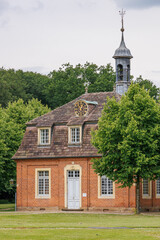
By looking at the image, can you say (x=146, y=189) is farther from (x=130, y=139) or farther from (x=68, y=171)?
(x=130, y=139)

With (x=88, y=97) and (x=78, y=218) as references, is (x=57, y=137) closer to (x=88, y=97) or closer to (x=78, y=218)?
(x=88, y=97)

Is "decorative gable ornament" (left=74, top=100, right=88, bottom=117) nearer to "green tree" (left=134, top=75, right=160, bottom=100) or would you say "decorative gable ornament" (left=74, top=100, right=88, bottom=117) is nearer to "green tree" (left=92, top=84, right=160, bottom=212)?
"green tree" (left=92, top=84, right=160, bottom=212)

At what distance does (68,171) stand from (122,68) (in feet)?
40.9

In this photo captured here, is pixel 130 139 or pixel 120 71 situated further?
pixel 120 71

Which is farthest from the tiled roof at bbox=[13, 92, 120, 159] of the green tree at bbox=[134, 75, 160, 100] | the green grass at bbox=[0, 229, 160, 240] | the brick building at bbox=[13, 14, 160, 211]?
the green tree at bbox=[134, 75, 160, 100]

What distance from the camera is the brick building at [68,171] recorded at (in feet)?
159

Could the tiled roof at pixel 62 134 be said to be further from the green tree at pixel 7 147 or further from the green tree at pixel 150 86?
the green tree at pixel 150 86

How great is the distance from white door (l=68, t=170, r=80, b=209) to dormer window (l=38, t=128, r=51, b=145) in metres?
3.57

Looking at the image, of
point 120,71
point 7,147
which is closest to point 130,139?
point 120,71

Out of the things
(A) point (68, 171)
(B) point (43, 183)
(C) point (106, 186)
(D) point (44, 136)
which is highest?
(D) point (44, 136)

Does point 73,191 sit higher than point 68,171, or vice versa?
point 68,171

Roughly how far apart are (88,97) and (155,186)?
385 inches

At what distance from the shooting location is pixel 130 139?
4228cm

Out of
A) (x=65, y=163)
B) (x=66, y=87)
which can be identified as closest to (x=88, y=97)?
(x=65, y=163)
